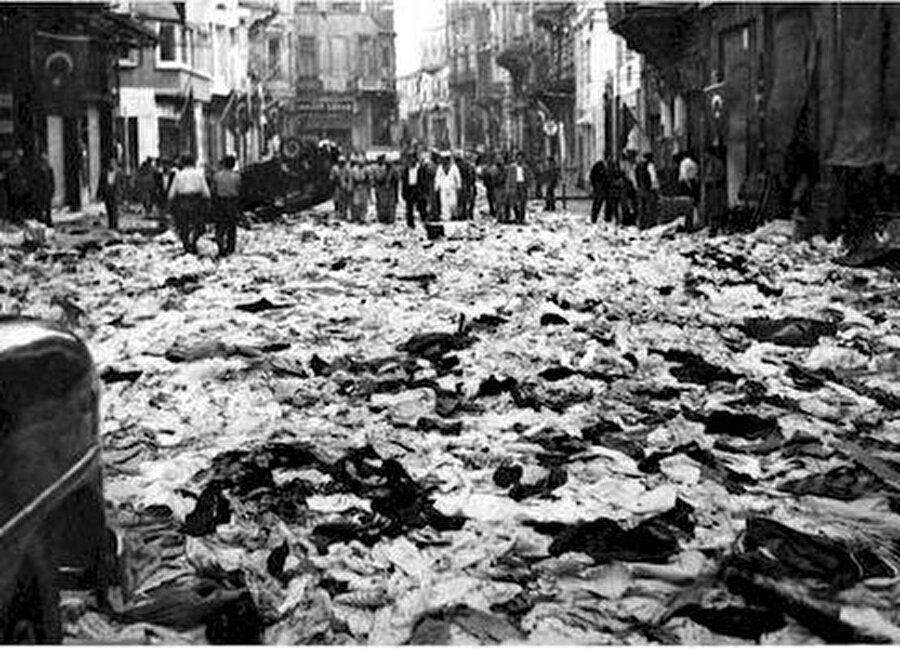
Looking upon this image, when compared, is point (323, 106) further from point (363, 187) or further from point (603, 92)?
point (363, 187)

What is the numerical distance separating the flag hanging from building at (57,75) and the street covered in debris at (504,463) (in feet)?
54.0

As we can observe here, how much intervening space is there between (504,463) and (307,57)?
84.0m

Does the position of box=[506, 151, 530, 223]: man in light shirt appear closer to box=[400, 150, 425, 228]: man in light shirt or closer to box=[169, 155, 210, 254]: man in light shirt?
box=[400, 150, 425, 228]: man in light shirt

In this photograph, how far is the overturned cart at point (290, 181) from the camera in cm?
3145

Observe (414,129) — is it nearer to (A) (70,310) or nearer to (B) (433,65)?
(B) (433,65)

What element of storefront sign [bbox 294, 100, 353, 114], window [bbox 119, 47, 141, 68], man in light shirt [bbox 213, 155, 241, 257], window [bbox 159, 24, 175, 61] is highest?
storefront sign [bbox 294, 100, 353, 114]

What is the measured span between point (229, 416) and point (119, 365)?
6.53 ft

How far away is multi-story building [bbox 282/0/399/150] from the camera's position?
8644 centimetres

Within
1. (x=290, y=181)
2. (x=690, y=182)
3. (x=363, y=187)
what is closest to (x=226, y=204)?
(x=690, y=182)

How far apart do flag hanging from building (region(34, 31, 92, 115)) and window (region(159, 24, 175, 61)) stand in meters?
17.2

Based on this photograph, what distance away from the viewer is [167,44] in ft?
151

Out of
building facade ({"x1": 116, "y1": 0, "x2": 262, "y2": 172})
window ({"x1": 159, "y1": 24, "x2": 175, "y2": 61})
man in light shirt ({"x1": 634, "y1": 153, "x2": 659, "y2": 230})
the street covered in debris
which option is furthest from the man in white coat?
window ({"x1": 159, "y1": 24, "x2": 175, "y2": 61})

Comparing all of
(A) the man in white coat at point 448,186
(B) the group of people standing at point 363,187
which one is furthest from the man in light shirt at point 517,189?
(B) the group of people standing at point 363,187

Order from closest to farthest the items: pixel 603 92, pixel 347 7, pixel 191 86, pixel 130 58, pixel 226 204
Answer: pixel 226 204
pixel 130 58
pixel 603 92
pixel 191 86
pixel 347 7
